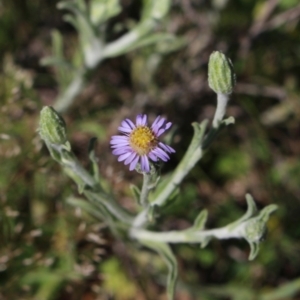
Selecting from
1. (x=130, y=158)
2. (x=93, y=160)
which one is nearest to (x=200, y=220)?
(x=93, y=160)

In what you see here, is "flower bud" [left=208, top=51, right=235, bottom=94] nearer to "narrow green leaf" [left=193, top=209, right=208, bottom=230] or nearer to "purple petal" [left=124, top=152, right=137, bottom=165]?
"purple petal" [left=124, top=152, right=137, bottom=165]

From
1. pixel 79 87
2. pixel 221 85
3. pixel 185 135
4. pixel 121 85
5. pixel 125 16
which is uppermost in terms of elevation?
pixel 125 16

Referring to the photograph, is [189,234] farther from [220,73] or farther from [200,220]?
[220,73]

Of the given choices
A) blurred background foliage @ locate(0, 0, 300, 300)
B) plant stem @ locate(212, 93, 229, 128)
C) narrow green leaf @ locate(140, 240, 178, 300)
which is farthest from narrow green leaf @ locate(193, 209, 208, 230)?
blurred background foliage @ locate(0, 0, 300, 300)

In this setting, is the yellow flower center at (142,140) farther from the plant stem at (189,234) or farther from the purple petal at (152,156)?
the plant stem at (189,234)

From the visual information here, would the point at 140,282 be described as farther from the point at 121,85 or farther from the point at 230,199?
the point at 121,85

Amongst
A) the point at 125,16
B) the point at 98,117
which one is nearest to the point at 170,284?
the point at 98,117
